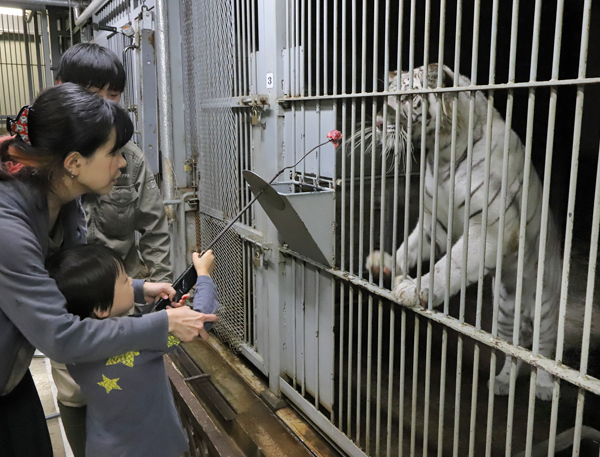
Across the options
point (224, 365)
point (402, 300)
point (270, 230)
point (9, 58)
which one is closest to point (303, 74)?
point (270, 230)

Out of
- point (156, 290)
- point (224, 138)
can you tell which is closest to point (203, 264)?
point (156, 290)

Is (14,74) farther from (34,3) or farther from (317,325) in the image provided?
(317,325)

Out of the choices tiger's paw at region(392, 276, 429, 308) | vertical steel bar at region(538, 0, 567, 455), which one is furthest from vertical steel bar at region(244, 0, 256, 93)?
vertical steel bar at region(538, 0, 567, 455)

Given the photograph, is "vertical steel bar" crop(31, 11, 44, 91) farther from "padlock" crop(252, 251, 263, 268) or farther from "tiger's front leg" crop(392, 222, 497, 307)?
"tiger's front leg" crop(392, 222, 497, 307)

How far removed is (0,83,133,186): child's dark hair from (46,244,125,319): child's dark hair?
0.23 m

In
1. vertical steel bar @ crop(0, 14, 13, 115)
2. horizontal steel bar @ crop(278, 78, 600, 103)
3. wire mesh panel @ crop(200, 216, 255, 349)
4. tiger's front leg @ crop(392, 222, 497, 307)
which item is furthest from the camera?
vertical steel bar @ crop(0, 14, 13, 115)

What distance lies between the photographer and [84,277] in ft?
4.66

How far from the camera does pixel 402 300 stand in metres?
1.87

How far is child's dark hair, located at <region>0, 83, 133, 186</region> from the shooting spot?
1.34 m

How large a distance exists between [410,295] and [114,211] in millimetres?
1330

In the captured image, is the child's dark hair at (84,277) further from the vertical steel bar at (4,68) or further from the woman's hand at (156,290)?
the vertical steel bar at (4,68)

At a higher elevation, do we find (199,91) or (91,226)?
(199,91)

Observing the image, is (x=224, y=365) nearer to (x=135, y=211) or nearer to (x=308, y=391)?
(x=308, y=391)

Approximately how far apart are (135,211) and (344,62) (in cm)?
114
